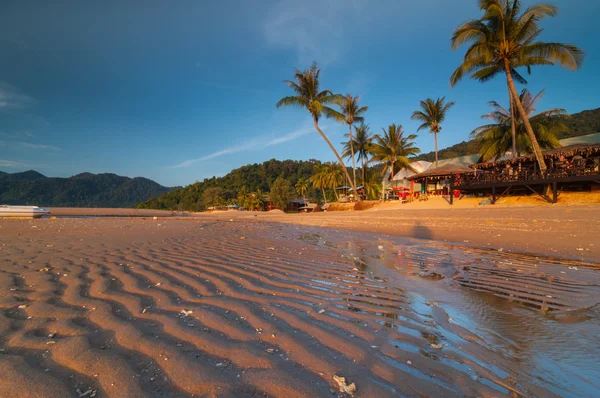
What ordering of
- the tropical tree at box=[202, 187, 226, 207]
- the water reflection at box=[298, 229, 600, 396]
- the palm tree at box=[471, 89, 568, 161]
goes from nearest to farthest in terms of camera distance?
the water reflection at box=[298, 229, 600, 396]
the palm tree at box=[471, 89, 568, 161]
the tropical tree at box=[202, 187, 226, 207]

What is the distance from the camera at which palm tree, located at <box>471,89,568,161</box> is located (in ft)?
86.7

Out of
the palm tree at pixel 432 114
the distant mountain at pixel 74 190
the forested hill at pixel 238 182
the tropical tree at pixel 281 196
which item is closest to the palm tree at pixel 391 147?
the palm tree at pixel 432 114

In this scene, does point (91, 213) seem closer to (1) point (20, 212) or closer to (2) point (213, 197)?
(1) point (20, 212)

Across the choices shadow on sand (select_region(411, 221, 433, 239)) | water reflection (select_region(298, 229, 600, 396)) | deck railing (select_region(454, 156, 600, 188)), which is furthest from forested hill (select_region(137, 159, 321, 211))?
water reflection (select_region(298, 229, 600, 396))

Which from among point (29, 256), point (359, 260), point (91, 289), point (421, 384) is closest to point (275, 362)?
point (421, 384)

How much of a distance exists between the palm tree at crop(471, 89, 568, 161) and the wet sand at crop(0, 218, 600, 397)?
92.0ft

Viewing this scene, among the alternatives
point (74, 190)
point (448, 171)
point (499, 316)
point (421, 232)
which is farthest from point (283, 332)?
point (74, 190)

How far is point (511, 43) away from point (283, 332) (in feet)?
76.8

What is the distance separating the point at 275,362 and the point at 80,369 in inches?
45.0

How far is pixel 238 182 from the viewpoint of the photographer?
289 ft

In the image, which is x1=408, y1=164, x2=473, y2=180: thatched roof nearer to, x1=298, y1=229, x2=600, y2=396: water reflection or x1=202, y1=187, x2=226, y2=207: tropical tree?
x1=298, y1=229, x2=600, y2=396: water reflection

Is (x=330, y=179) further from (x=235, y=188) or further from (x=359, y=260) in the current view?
(x=359, y=260)

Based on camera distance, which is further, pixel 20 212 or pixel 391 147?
pixel 391 147

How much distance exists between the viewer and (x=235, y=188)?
84750 mm
